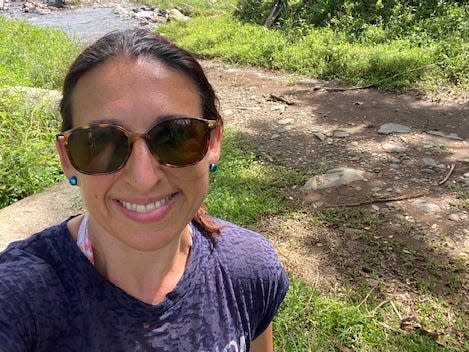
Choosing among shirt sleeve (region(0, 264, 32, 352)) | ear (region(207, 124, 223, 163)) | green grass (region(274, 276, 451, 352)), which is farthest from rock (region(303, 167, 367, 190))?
shirt sleeve (region(0, 264, 32, 352))

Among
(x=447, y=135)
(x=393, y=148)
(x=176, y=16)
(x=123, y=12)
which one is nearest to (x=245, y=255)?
(x=393, y=148)

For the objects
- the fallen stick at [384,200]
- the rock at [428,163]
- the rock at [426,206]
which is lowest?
the fallen stick at [384,200]

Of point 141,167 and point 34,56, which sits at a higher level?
point 141,167

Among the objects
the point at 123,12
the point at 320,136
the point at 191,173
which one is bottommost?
the point at 123,12

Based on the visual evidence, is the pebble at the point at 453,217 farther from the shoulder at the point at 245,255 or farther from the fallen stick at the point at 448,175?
the shoulder at the point at 245,255

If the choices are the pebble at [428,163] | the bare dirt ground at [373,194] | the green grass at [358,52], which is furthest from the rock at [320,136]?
the green grass at [358,52]

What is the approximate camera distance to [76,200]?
3713 mm

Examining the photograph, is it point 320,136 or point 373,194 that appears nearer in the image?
point 373,194

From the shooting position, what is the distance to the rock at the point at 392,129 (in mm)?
4918

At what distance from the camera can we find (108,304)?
1035 mm

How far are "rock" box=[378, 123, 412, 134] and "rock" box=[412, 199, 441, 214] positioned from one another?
55.9 inches

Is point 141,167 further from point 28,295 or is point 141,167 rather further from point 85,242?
point 28,295

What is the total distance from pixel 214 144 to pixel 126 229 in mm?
295

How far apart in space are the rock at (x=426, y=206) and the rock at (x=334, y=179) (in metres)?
0.50
